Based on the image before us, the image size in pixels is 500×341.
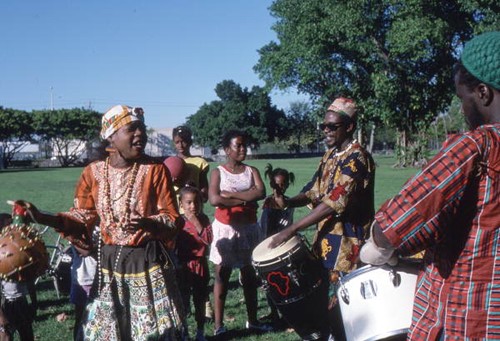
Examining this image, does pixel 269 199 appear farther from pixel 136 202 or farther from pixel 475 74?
pixel 475 74

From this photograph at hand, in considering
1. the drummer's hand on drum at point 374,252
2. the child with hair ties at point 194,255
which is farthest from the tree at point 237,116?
the drummer's hand on drum at point 374,252

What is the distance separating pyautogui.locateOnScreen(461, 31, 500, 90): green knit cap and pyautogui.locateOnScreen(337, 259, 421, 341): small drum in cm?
113

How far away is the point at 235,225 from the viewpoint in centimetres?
618

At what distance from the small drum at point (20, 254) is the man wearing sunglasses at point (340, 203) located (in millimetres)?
1649

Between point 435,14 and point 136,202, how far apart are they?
31.3 meters

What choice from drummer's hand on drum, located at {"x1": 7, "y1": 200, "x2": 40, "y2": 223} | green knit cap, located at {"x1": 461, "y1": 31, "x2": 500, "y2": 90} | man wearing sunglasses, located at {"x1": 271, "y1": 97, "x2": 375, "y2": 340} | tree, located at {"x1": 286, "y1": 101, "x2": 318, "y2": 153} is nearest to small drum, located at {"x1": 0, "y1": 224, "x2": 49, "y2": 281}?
drummer's hand on drum, located at {"x1": 7, "y1": 200, "x2": 40, "y2": 223}

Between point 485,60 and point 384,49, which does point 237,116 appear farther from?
point 485,60

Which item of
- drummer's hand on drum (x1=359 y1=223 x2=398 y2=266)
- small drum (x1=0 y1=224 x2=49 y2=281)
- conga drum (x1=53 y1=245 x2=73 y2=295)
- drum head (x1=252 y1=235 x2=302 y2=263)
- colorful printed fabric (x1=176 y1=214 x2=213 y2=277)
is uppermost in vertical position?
drummer's hand on drum (x1=359 y1=223 x2=398 y2=266)

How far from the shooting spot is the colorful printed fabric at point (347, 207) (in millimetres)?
4066

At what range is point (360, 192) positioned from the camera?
4.18 m

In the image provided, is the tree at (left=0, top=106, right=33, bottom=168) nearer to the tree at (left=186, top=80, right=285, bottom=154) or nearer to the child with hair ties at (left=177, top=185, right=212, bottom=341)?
the tree at (left=186, top=80, right=285, bottom=154)

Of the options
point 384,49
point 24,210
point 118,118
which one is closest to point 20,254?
point 24,210

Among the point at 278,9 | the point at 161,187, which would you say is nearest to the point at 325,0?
the point at 278,9

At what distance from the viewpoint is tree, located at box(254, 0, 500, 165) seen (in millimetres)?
31250
